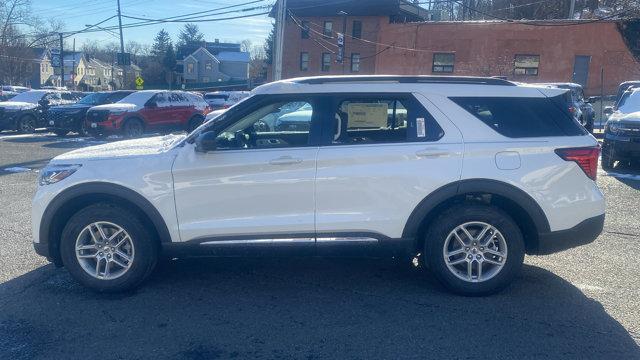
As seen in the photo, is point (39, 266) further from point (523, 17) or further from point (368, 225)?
point (523, 17)

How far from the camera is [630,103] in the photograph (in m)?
12.4

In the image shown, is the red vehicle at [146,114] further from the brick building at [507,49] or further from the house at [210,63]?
the house at [210,63]

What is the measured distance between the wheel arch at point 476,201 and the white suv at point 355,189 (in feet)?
0.04

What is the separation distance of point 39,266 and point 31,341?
1790 millimetres

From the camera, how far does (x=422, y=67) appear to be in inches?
1506

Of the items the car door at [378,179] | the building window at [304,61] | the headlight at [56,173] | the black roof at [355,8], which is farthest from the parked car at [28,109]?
the building window at [304,61]

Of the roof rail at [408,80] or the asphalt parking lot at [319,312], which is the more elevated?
the roof rail at [408,80]

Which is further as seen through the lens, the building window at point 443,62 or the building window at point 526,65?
the building window at point 443,62

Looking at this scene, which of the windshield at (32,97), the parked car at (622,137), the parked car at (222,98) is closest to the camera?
the parked car at (622,137)

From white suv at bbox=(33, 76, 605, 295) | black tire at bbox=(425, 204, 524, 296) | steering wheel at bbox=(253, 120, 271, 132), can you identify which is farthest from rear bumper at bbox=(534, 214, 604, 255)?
steering wheel at bbox=(253, 120, 271, 132)

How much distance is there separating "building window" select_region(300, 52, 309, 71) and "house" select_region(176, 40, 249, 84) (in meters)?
29.2

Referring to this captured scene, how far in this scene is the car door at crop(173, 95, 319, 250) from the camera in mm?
4617

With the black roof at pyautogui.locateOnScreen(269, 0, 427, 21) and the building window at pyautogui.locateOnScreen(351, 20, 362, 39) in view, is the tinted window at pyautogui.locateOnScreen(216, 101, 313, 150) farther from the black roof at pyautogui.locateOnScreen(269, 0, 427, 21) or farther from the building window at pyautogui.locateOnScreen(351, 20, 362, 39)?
the building window at pyautogui.locateOnScreen(351, 20, 362, 39)

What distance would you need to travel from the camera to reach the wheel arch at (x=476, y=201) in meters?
4.62
